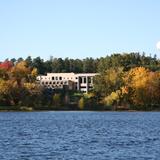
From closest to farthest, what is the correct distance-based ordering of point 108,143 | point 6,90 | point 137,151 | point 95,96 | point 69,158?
point 69,158
point 137,151
point 108,143
point 6,90
point 95,96

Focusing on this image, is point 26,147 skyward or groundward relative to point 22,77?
groundward

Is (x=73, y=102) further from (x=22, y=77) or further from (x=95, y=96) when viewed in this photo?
(x=22, y=77)

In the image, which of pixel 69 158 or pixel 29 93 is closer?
pixel 69 158

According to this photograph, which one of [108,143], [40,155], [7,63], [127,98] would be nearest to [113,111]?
[127,98]

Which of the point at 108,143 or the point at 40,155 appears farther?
the point at 108,143

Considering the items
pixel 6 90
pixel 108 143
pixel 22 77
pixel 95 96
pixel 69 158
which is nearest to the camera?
pixel 69 158

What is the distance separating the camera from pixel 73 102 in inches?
6978

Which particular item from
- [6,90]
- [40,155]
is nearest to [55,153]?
[40,155]

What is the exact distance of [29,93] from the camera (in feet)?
512

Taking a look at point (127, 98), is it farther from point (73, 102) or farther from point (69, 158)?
point (69, 158)

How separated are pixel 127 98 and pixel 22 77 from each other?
28.4 metres

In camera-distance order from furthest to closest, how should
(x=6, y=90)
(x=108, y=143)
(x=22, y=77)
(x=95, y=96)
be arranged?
(x=95, y=96), (x=22, y=77), (x=6, y=90), (x=108, y=143)

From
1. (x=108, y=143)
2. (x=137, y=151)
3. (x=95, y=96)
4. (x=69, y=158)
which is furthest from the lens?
(x=95, y=96)

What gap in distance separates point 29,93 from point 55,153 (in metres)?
108
